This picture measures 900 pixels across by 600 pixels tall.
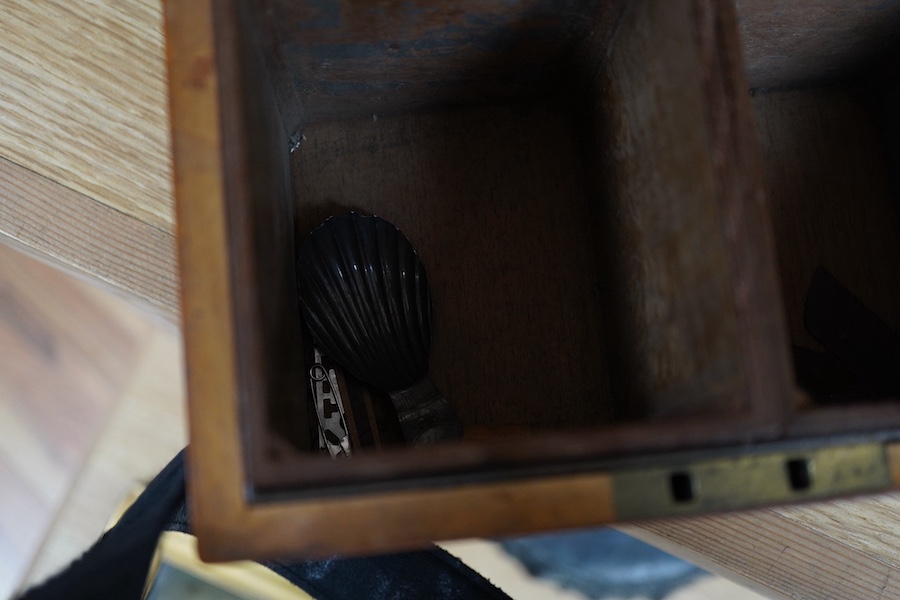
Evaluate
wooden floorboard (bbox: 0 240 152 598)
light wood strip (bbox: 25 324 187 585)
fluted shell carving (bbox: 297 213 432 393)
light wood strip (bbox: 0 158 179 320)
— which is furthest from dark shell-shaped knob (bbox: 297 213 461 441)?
wooden floorboard (bbox: 0 240 152 598)

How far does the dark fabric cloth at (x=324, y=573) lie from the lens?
2.31 feet

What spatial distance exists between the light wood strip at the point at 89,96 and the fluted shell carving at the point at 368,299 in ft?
0.55

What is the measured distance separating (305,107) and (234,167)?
21 cm

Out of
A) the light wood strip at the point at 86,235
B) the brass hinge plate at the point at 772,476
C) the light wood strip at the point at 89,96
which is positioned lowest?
the brass hinge plate at the point at 772,476

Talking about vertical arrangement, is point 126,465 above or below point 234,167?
below

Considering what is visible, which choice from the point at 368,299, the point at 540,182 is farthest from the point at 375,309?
the point at 540,182

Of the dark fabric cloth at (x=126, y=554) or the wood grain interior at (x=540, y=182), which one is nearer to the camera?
the wood grain interior at (x=540, y=182)

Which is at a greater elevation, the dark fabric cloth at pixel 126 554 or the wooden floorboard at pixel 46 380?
the wooden floorboard at pixel 46 380

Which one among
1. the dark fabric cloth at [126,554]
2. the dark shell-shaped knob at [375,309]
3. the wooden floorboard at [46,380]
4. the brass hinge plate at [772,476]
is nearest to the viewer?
the brass hinge plate at [772,476]

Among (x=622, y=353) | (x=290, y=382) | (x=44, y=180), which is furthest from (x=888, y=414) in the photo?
(x=44, y=180)

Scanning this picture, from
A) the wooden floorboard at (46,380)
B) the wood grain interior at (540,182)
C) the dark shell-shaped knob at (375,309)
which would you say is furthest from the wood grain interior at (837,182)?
the wooden floorboard at (46,380)

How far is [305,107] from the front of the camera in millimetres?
571

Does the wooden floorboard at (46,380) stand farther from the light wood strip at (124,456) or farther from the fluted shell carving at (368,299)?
the fluted shell carving at (368,299)

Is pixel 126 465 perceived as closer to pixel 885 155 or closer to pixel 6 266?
pixel 6 266
